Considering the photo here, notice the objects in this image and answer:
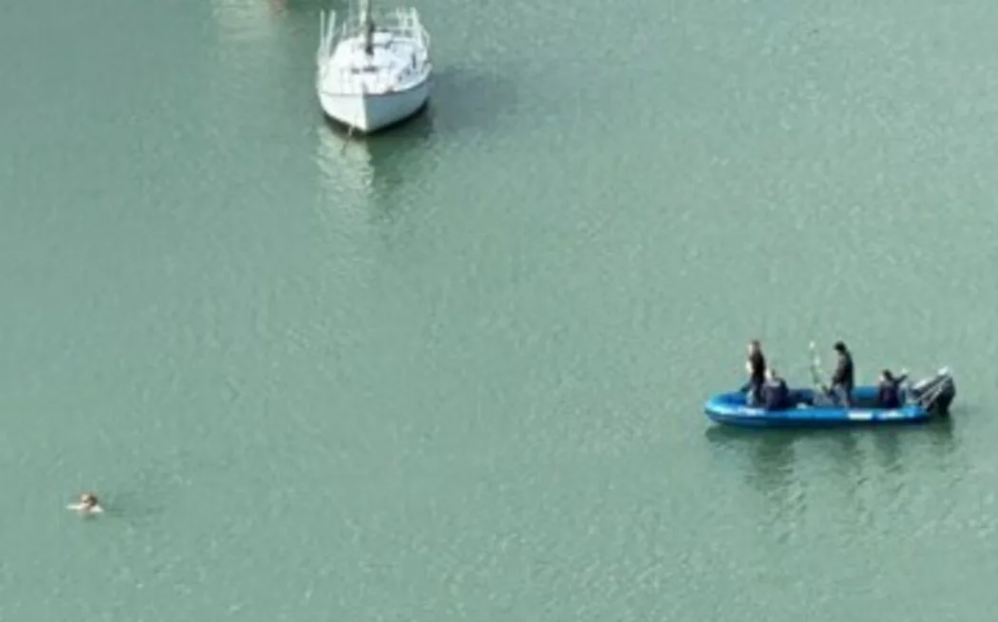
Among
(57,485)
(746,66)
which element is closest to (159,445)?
(57,485)

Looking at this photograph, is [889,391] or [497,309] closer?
[889,391]

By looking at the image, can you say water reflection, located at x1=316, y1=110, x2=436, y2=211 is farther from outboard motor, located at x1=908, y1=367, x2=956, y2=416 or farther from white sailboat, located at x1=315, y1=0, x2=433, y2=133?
outboard motor, located at x1=908, y1=367, x2=956, y2=416

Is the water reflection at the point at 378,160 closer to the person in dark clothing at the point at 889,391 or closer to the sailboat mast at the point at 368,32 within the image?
the sailboat mast at the point at 368,32

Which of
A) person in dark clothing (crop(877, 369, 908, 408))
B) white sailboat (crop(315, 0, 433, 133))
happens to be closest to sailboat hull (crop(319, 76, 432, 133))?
white sailboat (crop(315, 0, 433, 133))

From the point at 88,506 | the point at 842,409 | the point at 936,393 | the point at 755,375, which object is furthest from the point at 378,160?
the point at 936,393

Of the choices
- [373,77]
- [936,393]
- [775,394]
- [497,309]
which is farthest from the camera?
[373,77]

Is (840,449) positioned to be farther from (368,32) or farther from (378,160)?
(368,32)

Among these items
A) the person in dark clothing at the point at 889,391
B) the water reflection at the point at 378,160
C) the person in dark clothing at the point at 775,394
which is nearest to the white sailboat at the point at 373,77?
the water reflection at the point at 378,160
